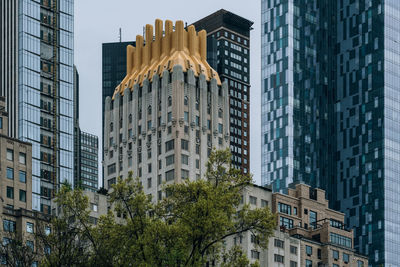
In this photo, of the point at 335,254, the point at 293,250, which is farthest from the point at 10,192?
the point at 335,254

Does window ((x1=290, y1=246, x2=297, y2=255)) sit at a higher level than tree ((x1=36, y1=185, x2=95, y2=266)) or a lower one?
higher

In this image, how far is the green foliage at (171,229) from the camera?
75375 mm

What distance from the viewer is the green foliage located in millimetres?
75375

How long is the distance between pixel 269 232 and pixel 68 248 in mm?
14596

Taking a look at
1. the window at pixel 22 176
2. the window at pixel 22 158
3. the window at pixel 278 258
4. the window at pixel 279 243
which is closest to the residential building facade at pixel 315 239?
the window at pixel 279 243

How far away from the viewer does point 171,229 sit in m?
75.2

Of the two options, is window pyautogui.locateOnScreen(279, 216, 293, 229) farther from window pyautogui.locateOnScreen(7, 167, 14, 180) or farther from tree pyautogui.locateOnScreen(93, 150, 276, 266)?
tree pyautogui.locateOnScreen(93, 150, 276, 266)

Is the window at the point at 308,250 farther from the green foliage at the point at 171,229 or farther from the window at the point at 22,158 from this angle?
the green foliage at the point at 171,229

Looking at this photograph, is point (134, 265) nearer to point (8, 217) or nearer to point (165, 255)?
point (165, 255)

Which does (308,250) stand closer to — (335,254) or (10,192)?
(335,254)

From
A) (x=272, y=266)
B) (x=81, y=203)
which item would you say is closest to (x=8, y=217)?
(x=272, y=266)

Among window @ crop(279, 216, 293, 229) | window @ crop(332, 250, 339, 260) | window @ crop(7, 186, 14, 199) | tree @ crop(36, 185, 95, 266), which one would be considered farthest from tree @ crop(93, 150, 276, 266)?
window @ crop(332, 250, 339, 260)

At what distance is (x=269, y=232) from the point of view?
7938 cm

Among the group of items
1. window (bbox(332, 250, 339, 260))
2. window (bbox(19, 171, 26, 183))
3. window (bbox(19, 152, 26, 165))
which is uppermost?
window (bbox(19, 152, 26, 165))
